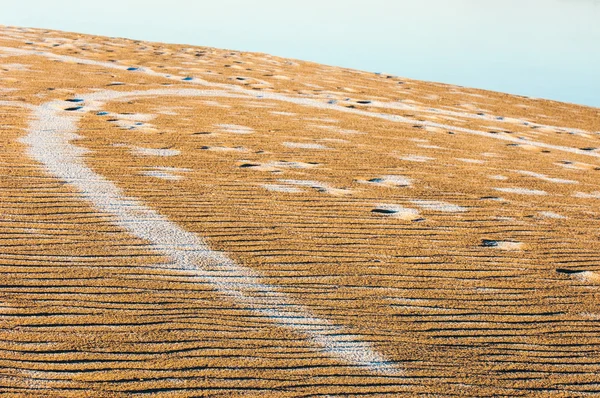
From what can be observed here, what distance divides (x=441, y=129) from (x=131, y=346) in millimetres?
9975

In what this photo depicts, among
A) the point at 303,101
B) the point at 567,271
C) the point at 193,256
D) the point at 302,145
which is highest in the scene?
the point at 303,101

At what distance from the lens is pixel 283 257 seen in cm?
621

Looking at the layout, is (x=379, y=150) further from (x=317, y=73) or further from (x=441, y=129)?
(x=317, y=73)

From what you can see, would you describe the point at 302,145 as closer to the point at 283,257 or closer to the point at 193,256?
the point at 283,257

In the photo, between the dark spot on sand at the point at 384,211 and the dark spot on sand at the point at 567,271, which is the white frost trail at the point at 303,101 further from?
the dark spot on sand at the point at 567,271

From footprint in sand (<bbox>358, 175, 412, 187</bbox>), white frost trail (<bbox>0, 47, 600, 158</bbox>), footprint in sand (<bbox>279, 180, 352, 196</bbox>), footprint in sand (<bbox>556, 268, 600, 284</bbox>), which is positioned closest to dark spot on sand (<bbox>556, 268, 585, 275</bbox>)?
footprint in sand (<bbox>556, 268, 600, 284</bbox>)

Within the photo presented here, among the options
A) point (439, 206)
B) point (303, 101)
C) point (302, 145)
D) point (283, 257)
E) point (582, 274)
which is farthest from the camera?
point (303, 101)

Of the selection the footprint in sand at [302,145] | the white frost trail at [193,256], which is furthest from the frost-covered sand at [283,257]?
the footprint in sand at [302,145]

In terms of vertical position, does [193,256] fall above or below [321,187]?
below

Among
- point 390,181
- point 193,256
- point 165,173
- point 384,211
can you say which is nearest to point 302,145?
point 390,181

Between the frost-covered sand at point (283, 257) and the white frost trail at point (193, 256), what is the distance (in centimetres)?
2

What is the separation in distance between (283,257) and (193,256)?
0.65 metres

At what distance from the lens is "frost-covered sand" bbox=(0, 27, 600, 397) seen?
4.39m

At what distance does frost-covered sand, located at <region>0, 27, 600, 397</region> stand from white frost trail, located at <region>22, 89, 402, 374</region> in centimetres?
2
